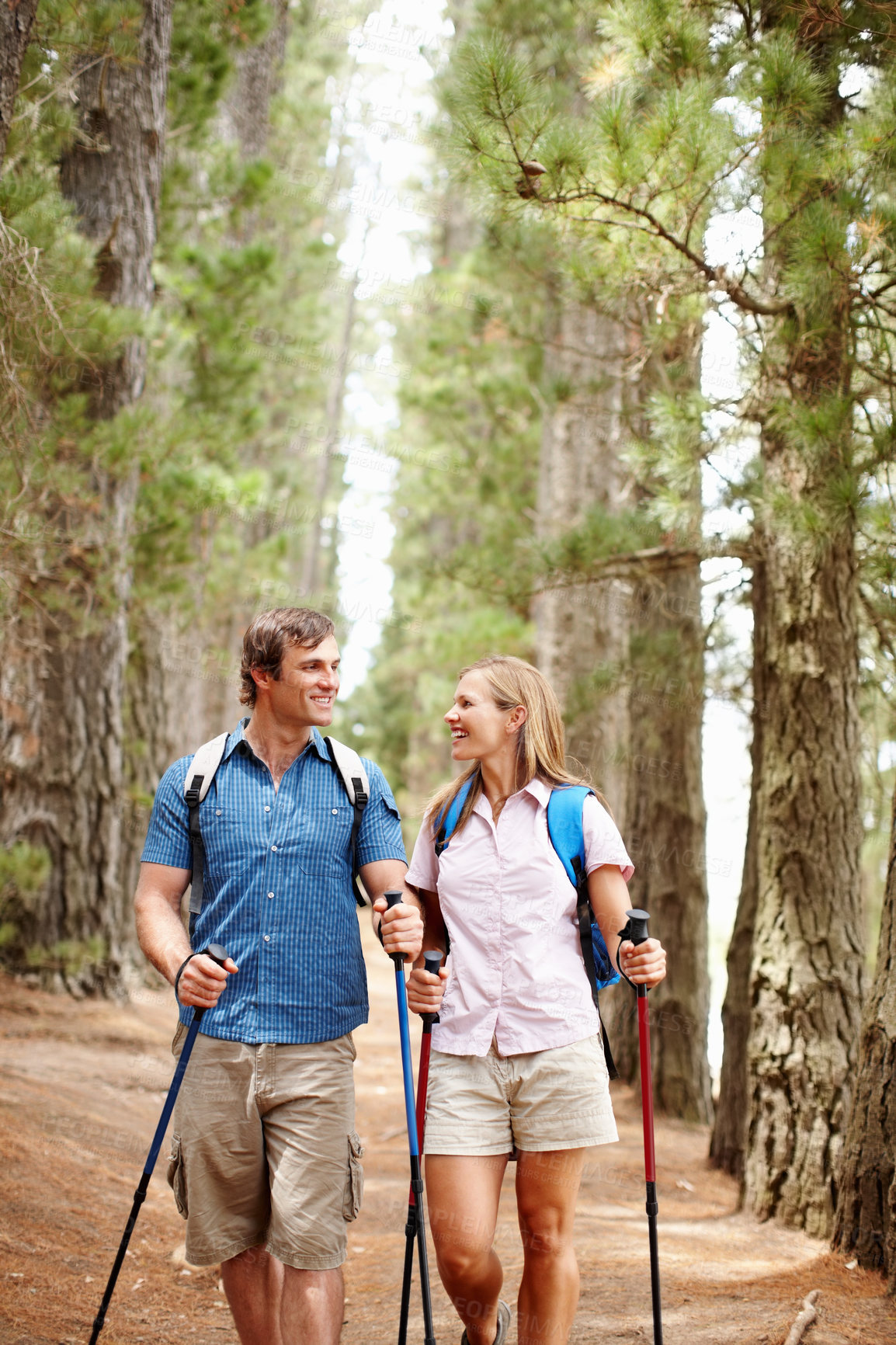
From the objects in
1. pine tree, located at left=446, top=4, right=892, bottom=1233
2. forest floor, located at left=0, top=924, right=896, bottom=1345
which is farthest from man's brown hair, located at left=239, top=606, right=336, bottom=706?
pine tree, located at left=446, top=4, right=892, bottom=1233

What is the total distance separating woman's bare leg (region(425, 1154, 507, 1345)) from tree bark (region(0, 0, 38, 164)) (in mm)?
3459

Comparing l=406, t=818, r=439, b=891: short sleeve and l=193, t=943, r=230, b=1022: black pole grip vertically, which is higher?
l=406, t=818, r=439, b=891: short sleeve

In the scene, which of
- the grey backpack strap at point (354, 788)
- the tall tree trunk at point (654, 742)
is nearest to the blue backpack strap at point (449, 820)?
the grey backpack strap at point (354, 788)

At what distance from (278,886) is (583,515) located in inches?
235

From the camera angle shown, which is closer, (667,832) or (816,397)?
(816,397)

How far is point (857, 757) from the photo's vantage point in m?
5.35

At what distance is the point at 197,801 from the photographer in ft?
9.38

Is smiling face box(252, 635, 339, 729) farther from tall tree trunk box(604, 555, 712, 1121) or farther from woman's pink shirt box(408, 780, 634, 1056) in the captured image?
tall tree trunk box(604, 555, 712, 1121)

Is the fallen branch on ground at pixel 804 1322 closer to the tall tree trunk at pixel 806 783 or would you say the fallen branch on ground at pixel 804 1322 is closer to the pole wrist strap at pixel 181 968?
the tall tree trunk at pixel 806 783

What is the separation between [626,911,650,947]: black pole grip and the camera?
9.09 feet

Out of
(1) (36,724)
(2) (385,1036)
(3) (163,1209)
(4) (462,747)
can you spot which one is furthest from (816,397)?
(2) (385,1036)

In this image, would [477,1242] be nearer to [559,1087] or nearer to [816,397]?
[559,1087]

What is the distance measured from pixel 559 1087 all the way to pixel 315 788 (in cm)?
99

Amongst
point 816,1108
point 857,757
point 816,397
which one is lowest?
point 816,1108
